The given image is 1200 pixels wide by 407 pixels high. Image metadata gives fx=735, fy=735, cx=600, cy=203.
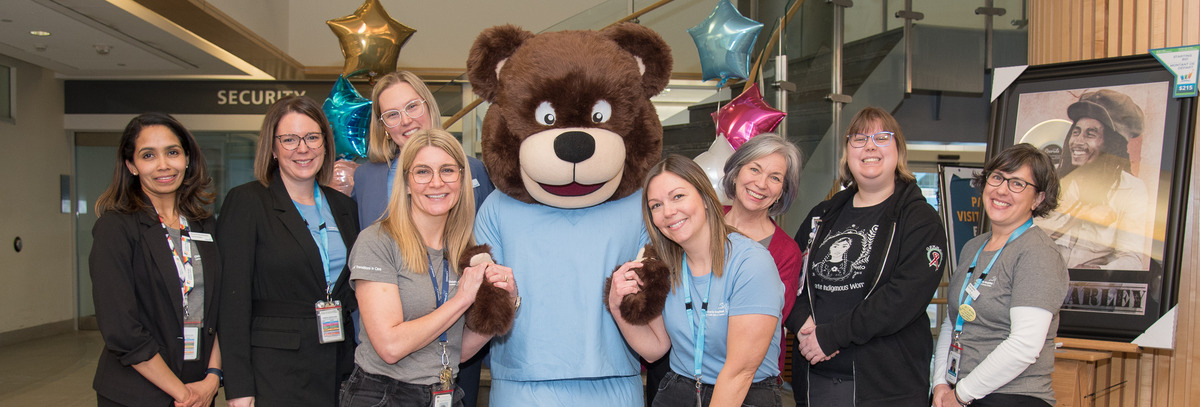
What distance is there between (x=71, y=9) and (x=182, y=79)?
9.21ft

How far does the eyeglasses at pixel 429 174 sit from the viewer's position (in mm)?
2031

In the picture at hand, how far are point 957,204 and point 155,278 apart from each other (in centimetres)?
448

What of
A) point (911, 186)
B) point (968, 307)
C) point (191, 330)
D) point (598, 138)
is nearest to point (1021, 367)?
point (968, 307)

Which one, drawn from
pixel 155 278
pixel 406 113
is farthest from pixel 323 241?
pixel 406 113

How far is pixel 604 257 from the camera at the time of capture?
2.13 m

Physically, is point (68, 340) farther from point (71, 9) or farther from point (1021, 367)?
point (1021, 367)

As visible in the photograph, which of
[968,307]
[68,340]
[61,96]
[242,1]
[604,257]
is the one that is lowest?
[68,340]

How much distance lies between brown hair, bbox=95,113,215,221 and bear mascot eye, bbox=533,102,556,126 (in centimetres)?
110

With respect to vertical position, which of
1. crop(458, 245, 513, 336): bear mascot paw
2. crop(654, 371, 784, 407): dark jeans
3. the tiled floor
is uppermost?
crop(458, 245, 513, 336): bear mascot paw

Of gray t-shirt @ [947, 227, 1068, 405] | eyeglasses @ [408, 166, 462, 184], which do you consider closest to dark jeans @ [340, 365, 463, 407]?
eyeglasses @ [408, 166, 462, 184]

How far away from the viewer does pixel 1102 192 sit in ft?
11.0

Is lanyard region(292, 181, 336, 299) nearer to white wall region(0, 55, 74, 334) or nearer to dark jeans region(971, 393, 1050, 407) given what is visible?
dark jeans region(971, 393, 1050, 407)

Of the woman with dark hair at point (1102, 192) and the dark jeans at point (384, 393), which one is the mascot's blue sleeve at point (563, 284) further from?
the woman with dark hair at point (1102, 192)

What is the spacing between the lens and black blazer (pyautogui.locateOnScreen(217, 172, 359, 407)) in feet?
7.13
